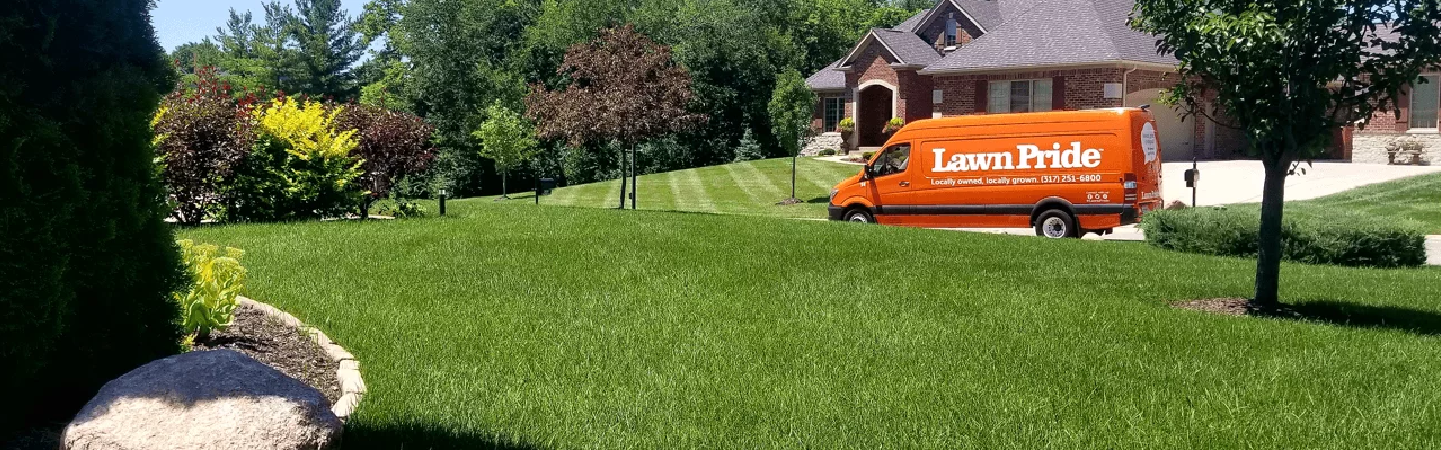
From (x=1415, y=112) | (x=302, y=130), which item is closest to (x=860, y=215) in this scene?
(x=302, y=130)

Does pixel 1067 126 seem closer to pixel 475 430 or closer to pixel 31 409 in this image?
pixel 475 430

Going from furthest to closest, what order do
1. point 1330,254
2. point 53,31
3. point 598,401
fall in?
point 1330,254 → point 598,401 → point 53,31

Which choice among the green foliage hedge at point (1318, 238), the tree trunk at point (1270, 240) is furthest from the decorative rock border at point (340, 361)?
the green foliage hedge at point (1318, 238)

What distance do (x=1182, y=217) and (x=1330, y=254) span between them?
210 centimetres

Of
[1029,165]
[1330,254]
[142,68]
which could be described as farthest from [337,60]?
[142,68]

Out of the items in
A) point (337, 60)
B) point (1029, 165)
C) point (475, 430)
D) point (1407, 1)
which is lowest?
point (475, 430)

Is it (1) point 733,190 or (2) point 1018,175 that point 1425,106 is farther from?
(2) point 1018,175

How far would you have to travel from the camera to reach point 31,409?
5.11m

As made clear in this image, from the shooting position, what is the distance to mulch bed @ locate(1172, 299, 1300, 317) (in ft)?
33.2

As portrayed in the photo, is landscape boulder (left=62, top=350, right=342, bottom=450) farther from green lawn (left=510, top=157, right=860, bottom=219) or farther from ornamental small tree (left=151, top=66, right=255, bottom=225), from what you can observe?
green lawn (left=510, top=157, right=860, bottom=219)

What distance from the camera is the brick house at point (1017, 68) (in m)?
34.8

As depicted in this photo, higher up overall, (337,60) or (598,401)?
(337,60)

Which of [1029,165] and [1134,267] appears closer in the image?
[1134,267]

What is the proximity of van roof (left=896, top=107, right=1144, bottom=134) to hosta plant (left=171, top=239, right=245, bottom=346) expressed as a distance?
15.4 meters
